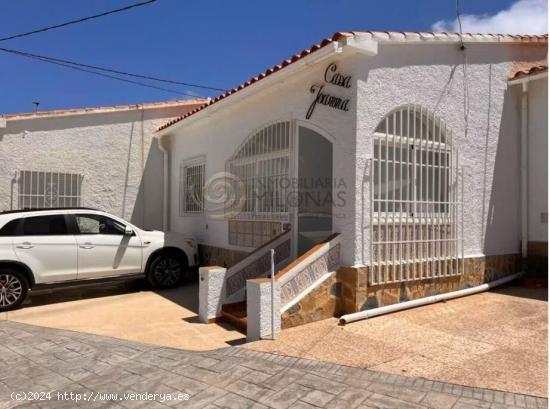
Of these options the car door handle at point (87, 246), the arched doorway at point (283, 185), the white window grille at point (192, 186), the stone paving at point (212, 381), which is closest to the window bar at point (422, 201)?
the arched doorway at point (283, 185)

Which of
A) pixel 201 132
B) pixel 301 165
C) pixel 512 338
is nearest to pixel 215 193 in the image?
pixel 201 132

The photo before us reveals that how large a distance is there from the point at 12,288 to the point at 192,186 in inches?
190

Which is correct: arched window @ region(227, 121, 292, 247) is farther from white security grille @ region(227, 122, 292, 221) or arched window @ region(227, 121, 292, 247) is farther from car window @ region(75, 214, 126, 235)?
car window @ region(75, 214, 126, 235)

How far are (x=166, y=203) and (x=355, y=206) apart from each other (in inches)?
293

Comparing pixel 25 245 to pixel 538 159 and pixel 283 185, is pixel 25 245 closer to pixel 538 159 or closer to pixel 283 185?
pixel 283 185

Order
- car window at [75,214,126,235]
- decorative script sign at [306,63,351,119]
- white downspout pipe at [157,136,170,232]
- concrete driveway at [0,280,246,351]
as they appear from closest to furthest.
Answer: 1. concrete driveway at [0,280,246,351]
2. decorative script sign at [306,63,351,119]
3. car window at [75,214,126,235]
4. white downspout pipe at [157,136,170,232]

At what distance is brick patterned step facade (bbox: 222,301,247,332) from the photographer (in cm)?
616

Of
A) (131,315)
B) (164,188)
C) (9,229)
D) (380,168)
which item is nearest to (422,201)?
(380,168)

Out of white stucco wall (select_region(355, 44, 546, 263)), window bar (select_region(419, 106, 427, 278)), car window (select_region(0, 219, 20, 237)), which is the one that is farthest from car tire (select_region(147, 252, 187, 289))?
window bar (select_region(419, 106, 427, 278))

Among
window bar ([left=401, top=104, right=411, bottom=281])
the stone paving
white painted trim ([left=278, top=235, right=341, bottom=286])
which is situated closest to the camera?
the stone paving

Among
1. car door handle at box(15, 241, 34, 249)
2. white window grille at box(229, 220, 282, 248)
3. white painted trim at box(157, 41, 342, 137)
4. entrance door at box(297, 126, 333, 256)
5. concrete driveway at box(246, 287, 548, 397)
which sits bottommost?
concrete driveway at box(246, 287, 548, 397)

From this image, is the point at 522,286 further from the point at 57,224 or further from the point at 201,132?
the point at 57,224

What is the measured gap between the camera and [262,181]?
8.40 m

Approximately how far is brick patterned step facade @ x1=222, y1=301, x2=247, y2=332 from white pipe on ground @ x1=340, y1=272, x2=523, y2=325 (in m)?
1.38
